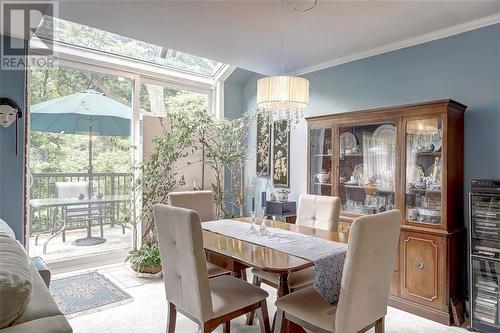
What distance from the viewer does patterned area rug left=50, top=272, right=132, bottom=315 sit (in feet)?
9.47

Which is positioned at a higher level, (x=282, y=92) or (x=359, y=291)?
(x=282, y=92)

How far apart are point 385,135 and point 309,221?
117 cm

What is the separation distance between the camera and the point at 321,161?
3824 millimetres

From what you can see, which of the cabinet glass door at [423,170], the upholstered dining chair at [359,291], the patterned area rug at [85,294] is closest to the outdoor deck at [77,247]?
the patterned area rug at [85,294]

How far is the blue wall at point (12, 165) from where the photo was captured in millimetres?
A: 3213

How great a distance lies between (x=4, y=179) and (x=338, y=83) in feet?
12.4

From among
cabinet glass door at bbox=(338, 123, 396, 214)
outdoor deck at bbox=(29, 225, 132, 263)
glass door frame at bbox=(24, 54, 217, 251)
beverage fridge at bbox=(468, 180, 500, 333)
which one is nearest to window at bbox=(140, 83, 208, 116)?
glass door frame at bbox=(24, 54, 217, 251)

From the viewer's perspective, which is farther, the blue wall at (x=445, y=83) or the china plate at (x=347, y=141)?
the china plate at (x=347, y=141)

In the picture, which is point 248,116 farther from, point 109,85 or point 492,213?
point 492,213

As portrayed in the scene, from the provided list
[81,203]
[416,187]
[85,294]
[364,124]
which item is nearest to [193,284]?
[85,294]

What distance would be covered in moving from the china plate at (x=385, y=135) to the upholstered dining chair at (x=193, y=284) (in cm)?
200

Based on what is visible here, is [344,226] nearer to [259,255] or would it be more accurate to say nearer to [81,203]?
[259,255]

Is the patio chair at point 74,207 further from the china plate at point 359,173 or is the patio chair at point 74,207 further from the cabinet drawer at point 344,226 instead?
the china plate at point 359,173

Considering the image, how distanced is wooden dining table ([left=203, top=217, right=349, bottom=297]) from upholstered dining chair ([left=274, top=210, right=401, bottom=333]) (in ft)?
0.73
